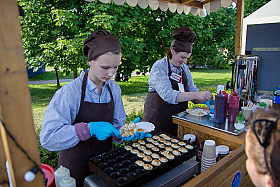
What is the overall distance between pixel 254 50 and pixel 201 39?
208 inches

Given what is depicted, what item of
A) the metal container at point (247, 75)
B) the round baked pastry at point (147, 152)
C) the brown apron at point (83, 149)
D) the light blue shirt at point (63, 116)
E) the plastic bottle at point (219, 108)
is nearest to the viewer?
the light blue shirt at point (63, 116)

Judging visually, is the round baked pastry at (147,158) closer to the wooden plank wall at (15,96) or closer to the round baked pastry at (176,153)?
the round baked pastry at (176,153)

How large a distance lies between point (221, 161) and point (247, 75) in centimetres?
192

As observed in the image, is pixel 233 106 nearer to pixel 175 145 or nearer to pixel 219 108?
pixel 219 108

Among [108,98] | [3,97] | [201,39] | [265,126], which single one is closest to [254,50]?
[108,98]

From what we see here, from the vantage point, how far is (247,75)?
2.87 meters

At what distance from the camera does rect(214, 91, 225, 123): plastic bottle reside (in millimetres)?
1985

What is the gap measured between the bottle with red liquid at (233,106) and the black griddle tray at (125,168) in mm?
839

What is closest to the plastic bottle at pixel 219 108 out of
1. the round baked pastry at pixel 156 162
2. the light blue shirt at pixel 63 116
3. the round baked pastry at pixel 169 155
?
the round baked pastry at pixel 169 155

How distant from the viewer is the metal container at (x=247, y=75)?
2.86m

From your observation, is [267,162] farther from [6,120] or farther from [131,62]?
[131,62]

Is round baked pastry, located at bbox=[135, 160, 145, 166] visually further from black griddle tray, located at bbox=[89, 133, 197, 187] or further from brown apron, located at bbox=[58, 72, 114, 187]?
brown apron, located at bbox=[58, 72, 114, 187]

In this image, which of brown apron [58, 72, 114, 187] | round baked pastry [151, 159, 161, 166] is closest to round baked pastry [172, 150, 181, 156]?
round baked pastry [151, 159, 161, 166]

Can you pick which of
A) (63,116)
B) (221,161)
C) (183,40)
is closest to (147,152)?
(221,161)
